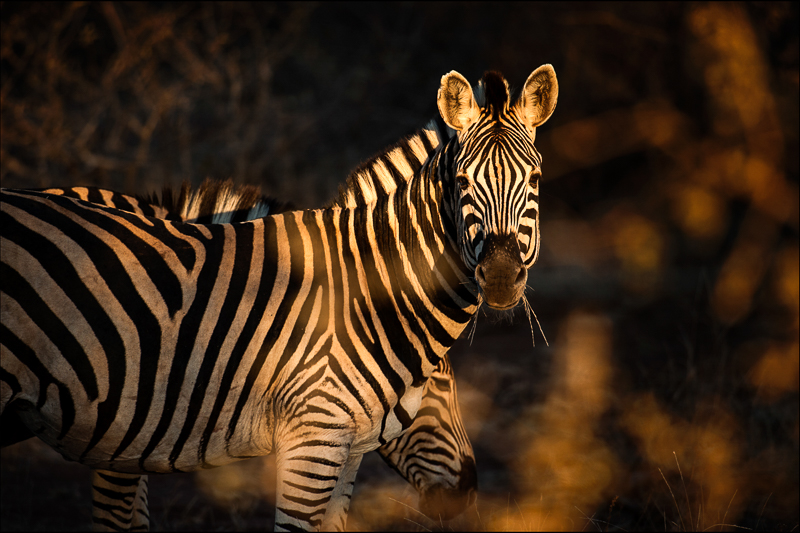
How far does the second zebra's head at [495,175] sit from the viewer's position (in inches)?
118

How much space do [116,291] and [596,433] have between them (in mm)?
5553

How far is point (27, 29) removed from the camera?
9.80m

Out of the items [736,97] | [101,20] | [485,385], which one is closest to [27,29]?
[101,20]

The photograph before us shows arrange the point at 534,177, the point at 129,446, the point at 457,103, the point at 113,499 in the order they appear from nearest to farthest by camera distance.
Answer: the point at 129,446 < the point at 534,177 < the point at 457,103 < the point at 113,499

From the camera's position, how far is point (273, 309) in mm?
3279

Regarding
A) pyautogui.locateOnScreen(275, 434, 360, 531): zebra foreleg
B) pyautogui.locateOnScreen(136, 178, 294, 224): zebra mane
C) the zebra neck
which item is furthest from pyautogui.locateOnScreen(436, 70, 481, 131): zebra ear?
pyautogui.locateOnScreen(275, 434, 360, 531): zebra foreleg

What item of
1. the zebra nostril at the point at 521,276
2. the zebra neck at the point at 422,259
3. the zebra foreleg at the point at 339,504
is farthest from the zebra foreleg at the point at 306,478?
the zebra nostril at the point at 521,276

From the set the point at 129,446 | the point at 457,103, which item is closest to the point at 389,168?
the point at 457,103

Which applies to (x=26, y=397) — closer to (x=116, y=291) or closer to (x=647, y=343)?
(x=116, y=291)

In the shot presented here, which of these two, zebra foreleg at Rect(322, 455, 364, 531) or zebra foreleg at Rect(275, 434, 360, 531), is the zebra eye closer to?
zebra foreleg at Rect(275, 434, 360, 531)

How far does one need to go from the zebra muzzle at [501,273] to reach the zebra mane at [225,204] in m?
1.60

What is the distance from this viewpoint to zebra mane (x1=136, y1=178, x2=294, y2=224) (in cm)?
412

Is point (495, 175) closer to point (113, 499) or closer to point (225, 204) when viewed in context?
point (225, 204)

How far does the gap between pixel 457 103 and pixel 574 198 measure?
9.56 meters
